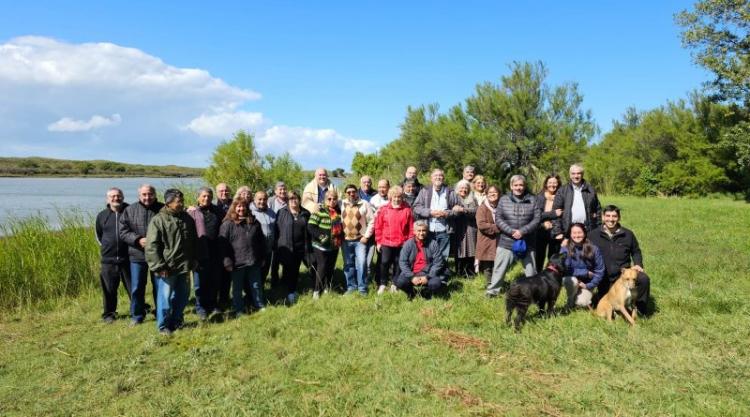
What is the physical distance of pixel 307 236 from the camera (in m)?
6.95

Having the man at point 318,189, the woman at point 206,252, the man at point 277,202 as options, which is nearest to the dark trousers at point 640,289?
the man at point 318,189

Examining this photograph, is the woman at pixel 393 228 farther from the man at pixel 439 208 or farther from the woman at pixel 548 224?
the woman at pixel 548 224

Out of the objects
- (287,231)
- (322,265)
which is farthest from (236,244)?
(322,265)

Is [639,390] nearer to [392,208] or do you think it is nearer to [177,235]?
[392,208]

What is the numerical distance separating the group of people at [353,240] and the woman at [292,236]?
0.02 meters

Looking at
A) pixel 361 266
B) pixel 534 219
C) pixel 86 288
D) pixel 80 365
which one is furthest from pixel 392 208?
pixel 86 288

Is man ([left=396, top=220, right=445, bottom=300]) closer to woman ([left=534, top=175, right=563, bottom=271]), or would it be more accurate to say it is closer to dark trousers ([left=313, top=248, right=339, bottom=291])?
dark trousers ([left=313, top=248, right=339, bottom=291])

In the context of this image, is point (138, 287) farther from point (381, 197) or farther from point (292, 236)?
point (381, 197)

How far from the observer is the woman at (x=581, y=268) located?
5.49 metres

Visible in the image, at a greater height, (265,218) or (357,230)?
(265,218)

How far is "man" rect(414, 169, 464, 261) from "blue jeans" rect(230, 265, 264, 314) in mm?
2430

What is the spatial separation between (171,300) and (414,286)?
3.01 m

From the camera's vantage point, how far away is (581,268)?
5520 mm

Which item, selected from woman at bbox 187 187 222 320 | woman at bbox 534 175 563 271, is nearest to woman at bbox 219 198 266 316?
woman at bbox 187 187 222 320
